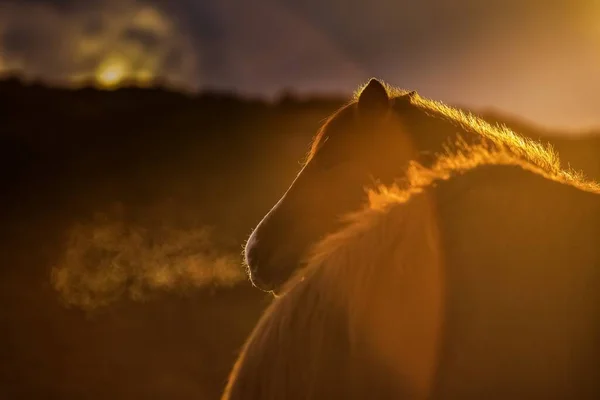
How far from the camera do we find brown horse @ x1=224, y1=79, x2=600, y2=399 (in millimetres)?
877

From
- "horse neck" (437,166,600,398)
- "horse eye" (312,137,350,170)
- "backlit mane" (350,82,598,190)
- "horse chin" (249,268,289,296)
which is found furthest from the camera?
"horse eye" (312,137,350,170)

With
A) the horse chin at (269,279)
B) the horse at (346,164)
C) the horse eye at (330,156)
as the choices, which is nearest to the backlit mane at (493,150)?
the horse at (346,164)

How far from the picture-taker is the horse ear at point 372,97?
286 cm

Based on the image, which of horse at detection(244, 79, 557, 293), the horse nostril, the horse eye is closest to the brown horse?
horse at detection(244, 79, 557, 293)

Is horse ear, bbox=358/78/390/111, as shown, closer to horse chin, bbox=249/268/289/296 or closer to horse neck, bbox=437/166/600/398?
horse chin, bbox=249/268/289/296

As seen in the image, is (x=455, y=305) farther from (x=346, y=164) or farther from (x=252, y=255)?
(x=346, y=164)

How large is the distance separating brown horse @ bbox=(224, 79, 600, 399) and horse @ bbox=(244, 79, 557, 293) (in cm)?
145

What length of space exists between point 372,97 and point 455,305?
2068 millimetres

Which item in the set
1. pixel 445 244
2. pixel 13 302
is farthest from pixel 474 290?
pixel 13 302

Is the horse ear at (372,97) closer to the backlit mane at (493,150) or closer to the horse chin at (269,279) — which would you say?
the backlit mane at (493,150)

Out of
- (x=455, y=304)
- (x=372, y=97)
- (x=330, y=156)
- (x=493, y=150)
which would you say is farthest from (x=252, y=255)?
(x=455, y=304)

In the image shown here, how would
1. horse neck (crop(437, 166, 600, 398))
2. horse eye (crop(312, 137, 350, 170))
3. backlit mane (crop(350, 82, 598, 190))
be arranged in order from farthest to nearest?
horse eye (crop(312, 137, 350, 170))
backlit mane (crop(350, 82, 598, 190))
horse neck (crop(437, 166, 600, 398))

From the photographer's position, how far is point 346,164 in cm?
282

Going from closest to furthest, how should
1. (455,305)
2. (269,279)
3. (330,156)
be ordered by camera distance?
(455,305) < (269,279) < (330,156)
